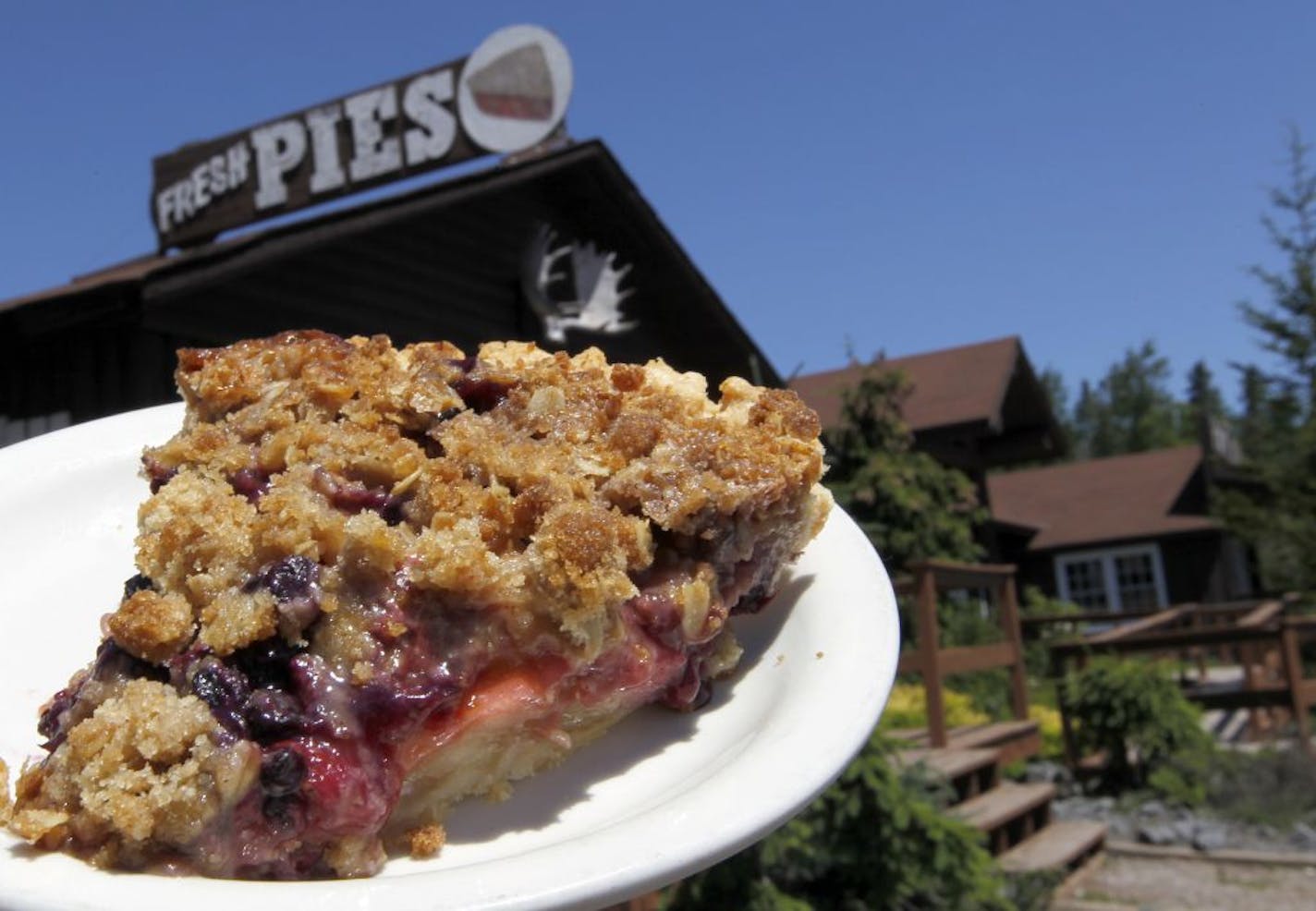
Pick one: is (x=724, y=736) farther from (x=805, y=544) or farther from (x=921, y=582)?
(x=921, y=582)

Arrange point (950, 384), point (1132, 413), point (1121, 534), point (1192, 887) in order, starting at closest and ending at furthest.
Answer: point (1192, 887) < point (950, 384) < point (1121, 534) < point (1132, 413)

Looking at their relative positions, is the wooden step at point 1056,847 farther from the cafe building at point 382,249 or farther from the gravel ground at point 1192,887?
the cafe building at point 382,249

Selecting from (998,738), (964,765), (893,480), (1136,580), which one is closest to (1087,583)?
(1136,580)

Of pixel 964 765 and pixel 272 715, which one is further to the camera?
pixel 964 765

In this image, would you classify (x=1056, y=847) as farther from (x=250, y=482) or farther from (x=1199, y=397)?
(x=1199, y=397)

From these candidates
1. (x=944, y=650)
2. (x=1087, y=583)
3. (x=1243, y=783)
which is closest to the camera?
(x=944, y=650)

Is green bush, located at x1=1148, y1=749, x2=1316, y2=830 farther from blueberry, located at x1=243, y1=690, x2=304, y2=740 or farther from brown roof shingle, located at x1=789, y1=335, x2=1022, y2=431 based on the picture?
blueberry, located at x1=243, y1=690, x2=304, y2=740
